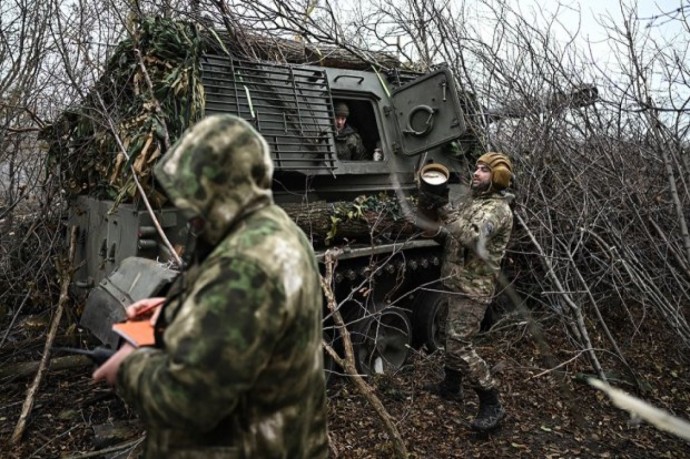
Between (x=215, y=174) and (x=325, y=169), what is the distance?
12.6ft

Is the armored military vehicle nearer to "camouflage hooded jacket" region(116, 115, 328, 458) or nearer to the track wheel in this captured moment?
the track wheel

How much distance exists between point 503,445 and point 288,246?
124 inches

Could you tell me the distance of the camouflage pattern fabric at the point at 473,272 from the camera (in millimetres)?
4102

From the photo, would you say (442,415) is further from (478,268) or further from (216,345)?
(216,345)

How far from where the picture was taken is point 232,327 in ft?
4.26

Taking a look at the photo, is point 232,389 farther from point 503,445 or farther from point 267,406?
point 503,445


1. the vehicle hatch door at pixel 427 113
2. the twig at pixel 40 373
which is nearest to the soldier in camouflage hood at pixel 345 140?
the vehicle hatch door at pixel 427 113

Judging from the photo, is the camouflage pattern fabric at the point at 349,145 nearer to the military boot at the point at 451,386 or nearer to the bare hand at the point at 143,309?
the military boot at the point at 451,386

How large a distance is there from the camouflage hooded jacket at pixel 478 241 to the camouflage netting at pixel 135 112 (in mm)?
2192

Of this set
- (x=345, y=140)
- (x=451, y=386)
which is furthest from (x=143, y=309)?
(x=345, y=140)

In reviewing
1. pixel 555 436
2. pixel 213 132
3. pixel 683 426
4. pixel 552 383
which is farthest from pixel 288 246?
pixel 552 383

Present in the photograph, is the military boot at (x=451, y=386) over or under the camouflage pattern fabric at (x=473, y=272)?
under

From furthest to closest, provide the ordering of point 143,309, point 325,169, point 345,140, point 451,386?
1. point 345,140
2. point 325,169
3. point 451,386
4. point 143,309

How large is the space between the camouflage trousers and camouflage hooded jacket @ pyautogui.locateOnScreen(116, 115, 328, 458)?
8.77 feet
